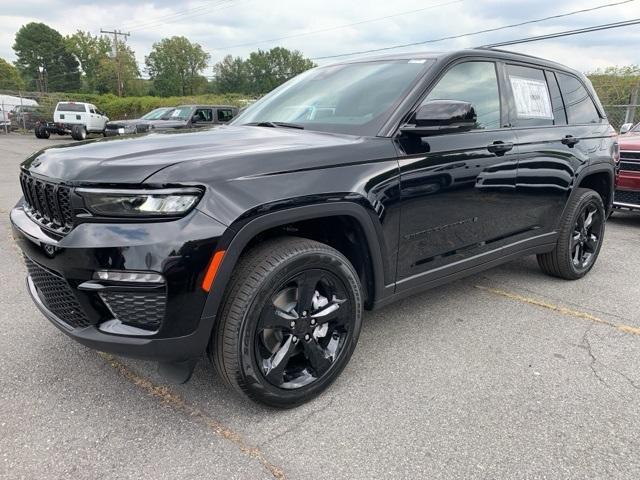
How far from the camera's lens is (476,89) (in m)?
3.35

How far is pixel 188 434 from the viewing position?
2.27 m

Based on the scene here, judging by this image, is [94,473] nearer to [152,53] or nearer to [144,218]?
[144,218]

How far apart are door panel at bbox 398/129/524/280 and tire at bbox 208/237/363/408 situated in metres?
0.52

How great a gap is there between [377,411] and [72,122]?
2654 cm

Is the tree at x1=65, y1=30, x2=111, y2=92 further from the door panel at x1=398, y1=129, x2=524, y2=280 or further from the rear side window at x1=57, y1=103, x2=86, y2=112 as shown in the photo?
the door panel at x1=398, y1=129, x2=524, y2=280

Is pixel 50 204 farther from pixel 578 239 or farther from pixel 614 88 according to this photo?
pixel 614 88

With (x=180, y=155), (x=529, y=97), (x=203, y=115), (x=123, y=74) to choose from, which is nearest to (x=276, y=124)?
(x=180, y=155)

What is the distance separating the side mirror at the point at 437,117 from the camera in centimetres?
270

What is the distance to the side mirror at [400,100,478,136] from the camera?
2701mm

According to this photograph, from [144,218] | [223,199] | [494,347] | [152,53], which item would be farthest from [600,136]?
[152,53]

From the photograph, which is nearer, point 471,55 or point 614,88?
point 471,55

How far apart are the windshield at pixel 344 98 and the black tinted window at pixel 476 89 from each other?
0.18m

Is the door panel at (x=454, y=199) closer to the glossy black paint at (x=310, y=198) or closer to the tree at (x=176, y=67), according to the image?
the glossy black paint at (x=310, y=198)

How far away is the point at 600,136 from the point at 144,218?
4.03 m
